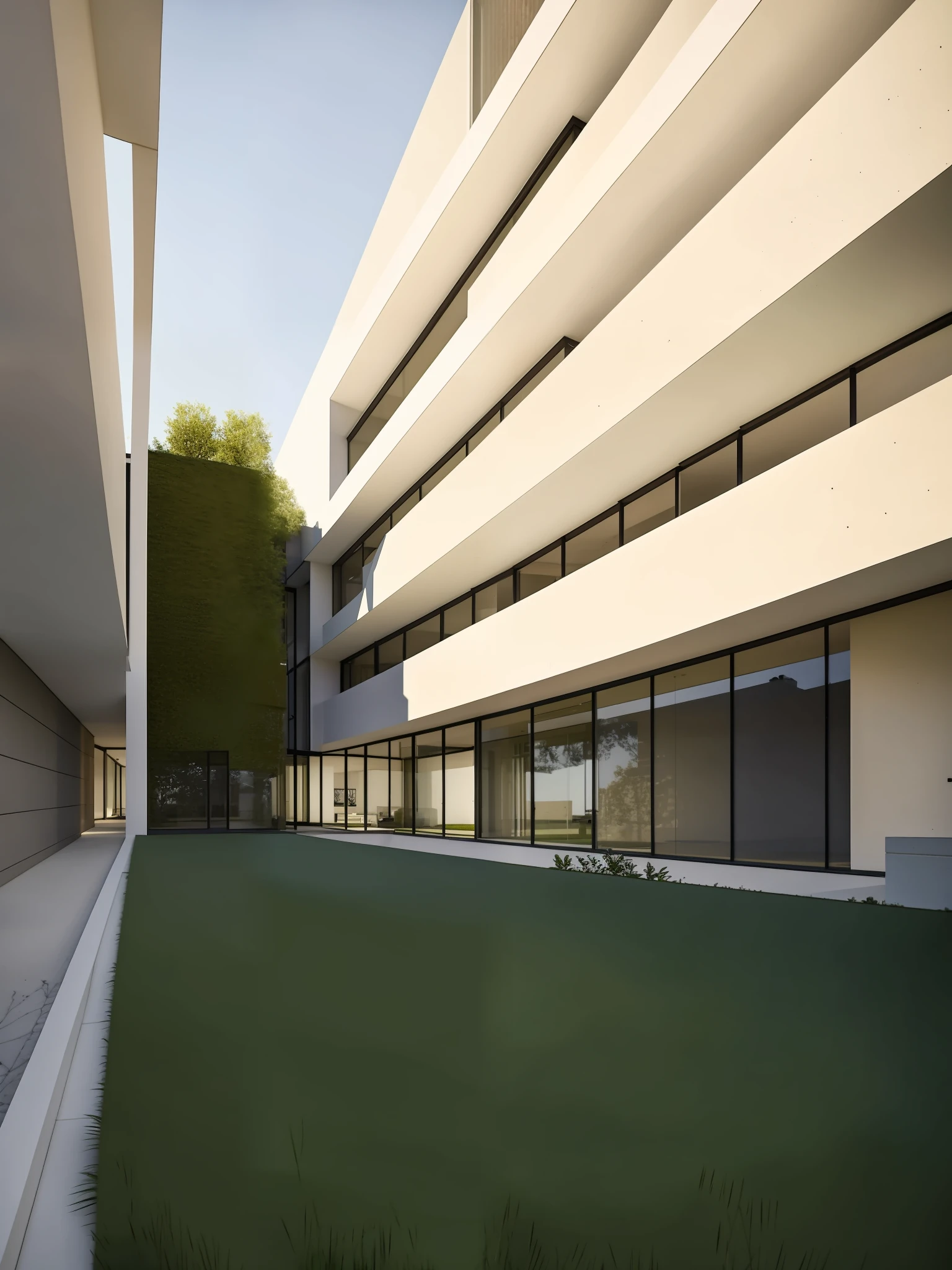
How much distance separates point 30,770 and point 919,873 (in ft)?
46.0

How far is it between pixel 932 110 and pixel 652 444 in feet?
18.9

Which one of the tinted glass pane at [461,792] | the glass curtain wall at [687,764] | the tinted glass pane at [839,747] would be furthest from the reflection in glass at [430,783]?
the tinted glass pane at [839,747]

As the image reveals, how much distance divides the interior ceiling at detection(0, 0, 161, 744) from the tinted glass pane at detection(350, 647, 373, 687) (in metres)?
16.6

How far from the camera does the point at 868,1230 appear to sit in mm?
2848

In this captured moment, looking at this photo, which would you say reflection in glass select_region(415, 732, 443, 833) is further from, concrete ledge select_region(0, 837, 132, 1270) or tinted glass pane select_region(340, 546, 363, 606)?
concrete ledge select_region(0, 837, 132, 1270)

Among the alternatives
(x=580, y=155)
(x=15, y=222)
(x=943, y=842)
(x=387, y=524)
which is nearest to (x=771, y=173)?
(x=580, y=155)

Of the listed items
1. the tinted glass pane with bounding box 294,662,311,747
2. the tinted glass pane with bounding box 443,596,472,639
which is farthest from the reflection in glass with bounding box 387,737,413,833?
the tinted glass pane with bounding box 443,596,472,639

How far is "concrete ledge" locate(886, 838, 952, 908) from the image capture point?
805 cm

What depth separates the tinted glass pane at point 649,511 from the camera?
13.7m

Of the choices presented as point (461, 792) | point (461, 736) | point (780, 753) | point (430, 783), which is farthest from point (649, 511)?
point (430, 783)

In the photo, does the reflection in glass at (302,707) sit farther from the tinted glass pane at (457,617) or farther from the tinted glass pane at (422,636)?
the tinted glass pane at (457,617)

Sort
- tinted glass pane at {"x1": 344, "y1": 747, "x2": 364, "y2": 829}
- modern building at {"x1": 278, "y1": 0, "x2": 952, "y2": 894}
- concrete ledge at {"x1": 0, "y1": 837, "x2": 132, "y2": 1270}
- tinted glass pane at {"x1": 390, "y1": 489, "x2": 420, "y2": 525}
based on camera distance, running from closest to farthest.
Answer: concrete ledge at {"x1": 0, "y1": 837, "x2": 132, "y2": 1270} < modern building at {"x1": 278, "y1": 0, "x2": 952, "y2": 894} < tinted glass pane at {"x1": 390, "y1": 489, "x2": 420, "y2": 525} < tinted glass pane at {"x1": 344, "y1": 747, "x2": 364, "y2": 829}

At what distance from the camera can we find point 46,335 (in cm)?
422

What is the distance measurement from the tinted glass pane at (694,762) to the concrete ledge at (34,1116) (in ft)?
30.6
